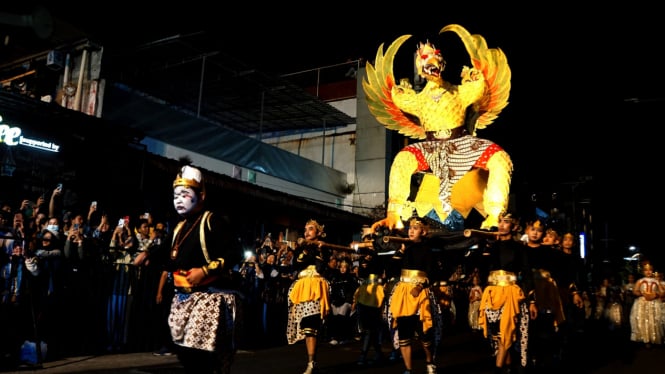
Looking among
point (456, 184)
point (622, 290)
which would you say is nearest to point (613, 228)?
point (622, 290)

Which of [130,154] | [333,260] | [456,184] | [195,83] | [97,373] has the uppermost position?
[195,83]

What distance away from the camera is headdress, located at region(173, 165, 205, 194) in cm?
450

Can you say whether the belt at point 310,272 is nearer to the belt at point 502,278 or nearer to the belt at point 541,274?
the belt at point 502,278

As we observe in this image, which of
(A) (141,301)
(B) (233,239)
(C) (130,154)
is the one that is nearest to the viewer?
(B) (233,239)

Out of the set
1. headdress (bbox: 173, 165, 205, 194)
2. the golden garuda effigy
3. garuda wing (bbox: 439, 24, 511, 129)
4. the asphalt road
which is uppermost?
garuda wing (bbox: 439, 24, 511, 129)

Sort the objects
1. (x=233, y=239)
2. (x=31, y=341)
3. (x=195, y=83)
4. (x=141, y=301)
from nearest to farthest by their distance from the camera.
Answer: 1. (x=233, y=239)
2. (x=31, y=341)
3. (x=141, y=301)
4. (x=195, y=83)

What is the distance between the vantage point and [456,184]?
8.08 metres

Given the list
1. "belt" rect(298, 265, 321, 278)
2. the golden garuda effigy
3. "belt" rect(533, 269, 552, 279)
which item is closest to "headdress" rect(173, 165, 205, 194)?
"belt" rect(298, 265, 321, 278)

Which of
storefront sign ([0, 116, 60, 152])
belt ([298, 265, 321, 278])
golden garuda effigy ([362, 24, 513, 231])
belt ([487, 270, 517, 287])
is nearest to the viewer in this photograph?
belt ([487, 270, 517, 287])

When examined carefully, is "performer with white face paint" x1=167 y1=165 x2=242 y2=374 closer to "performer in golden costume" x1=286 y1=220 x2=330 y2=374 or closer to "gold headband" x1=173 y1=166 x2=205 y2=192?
"gold headband" x1=173 y1=166 x2=205 y2=192

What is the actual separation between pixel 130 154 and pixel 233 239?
305 inches

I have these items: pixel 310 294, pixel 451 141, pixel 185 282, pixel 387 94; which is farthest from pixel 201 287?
pixel 387 94

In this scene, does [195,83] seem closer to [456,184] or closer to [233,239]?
[456,184]

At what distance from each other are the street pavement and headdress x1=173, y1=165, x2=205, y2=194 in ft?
11.0
